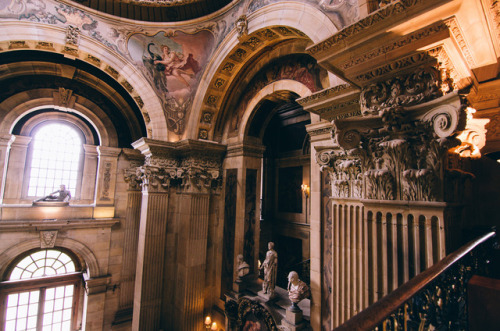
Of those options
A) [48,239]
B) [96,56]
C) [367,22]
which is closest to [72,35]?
[96,56]

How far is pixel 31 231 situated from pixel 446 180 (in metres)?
11.1

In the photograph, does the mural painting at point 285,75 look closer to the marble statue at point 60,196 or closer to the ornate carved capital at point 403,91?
the ornate carved capital at point 403,91

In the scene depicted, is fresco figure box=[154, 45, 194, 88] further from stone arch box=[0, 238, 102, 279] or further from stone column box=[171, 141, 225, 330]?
stone arch box=[0, 238, 102, 279]

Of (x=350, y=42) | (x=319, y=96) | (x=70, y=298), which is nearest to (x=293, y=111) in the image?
(x=319, y=96)

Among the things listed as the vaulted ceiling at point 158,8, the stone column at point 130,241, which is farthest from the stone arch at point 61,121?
the vaulted ceiling at point 158,8

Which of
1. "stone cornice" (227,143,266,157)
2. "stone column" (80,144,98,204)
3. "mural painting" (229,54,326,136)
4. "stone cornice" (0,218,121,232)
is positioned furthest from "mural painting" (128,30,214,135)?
"stone cornice" (0,218,121,232)

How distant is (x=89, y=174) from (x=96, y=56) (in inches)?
185

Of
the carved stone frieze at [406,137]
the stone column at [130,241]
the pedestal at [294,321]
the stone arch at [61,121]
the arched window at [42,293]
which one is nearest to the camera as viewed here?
the carved stone frieze at [406,137]

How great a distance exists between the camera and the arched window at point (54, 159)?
869 cm

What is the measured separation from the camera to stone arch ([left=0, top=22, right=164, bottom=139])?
6062 mm

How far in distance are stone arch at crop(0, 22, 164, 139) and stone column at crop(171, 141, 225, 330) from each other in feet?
4.53

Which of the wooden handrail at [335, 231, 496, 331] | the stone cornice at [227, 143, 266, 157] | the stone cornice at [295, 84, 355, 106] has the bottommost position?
the wooden handrail at [335, 231, 496, 331]

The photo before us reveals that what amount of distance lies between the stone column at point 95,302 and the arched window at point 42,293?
0.82 m

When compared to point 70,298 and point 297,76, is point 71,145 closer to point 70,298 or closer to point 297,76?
point 70,298
